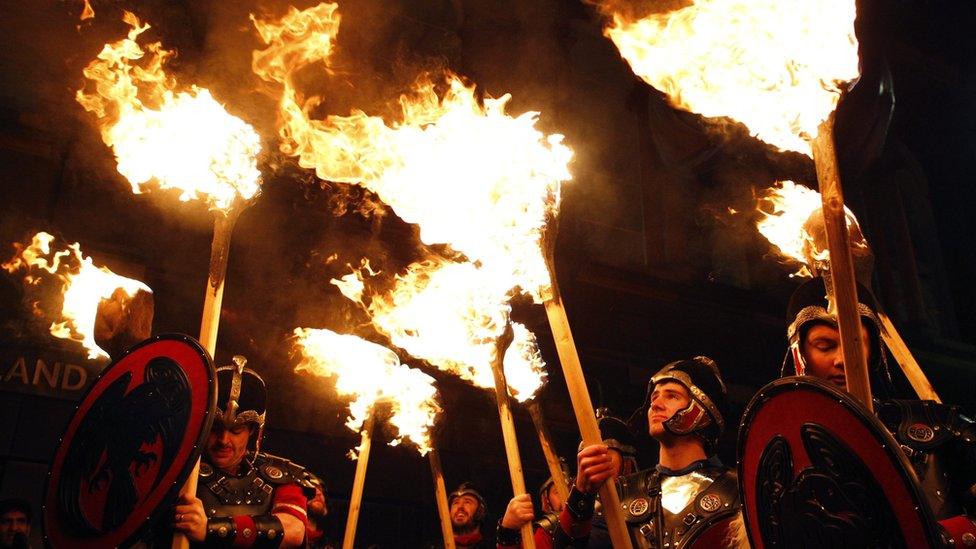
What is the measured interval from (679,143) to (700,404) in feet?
33.4

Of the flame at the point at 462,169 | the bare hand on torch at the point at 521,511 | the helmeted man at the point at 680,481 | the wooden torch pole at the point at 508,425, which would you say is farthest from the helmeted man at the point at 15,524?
the helmeted man at the point at 680,481

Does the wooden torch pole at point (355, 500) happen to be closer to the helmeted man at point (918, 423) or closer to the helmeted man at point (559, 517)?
the helmeted man at point (559, 517)

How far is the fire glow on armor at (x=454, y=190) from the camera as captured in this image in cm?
348

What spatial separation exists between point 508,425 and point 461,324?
3.45 ft

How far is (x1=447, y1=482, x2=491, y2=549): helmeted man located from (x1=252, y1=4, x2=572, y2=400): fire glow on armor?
2402 millimetres

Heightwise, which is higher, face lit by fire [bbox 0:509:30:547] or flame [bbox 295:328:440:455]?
flame [bbox 295:328:440:455]

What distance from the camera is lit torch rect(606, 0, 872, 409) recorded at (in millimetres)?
2295

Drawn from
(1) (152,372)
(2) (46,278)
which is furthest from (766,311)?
(1) (152,372)

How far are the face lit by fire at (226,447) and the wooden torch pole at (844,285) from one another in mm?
3733

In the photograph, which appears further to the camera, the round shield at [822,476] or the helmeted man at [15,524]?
the helmeted man at [15,524]

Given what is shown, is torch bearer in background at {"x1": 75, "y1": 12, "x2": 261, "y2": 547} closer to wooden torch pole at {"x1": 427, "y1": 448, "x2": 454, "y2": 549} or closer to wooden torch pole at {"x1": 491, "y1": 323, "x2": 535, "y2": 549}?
wooden torch pole at {"x1": 491, "y1": 323, "x2": 535, "y2": 549}

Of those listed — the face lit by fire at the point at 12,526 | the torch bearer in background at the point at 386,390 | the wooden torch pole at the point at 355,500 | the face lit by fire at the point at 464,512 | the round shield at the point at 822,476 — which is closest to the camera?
the round shield at the point at 822,476

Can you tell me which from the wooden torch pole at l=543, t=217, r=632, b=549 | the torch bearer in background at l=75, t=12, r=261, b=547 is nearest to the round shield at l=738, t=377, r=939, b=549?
the wooden torch pole at l=543, t=217, r=632, b=549

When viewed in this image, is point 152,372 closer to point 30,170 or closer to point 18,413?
point 18,413
